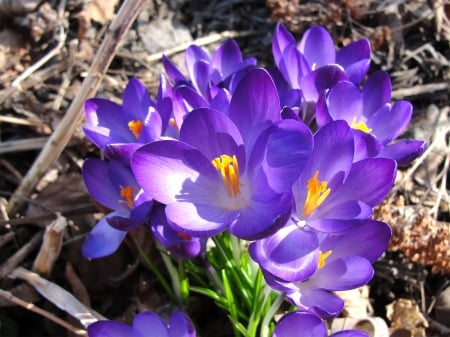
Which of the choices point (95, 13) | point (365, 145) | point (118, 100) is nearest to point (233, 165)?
point (365, 145)

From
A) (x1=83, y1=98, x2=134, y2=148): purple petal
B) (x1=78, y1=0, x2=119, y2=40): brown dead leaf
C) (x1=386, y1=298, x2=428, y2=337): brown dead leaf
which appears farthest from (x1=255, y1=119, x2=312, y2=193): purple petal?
(x1=78, y1=0, x2=119, y2=40): brown dead leaf

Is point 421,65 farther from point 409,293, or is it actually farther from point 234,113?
point 234,113

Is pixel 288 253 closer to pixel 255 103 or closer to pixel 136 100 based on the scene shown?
pixel 255 103

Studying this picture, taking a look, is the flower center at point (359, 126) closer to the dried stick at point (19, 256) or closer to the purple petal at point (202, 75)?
the purple petal at point (202, 75)

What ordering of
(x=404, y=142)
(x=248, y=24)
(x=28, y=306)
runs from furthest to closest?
(x=248, y=24), (x=28, y=306), (x=404, y=142)

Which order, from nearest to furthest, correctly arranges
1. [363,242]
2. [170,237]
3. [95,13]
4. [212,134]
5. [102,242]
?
[212,134] < [363,242] < [170,237] < [102,242] < [95,13]

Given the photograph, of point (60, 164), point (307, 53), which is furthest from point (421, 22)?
point (60, 164)

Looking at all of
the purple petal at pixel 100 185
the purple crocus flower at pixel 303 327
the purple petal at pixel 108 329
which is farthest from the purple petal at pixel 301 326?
the purple petal at pixel 100 185
